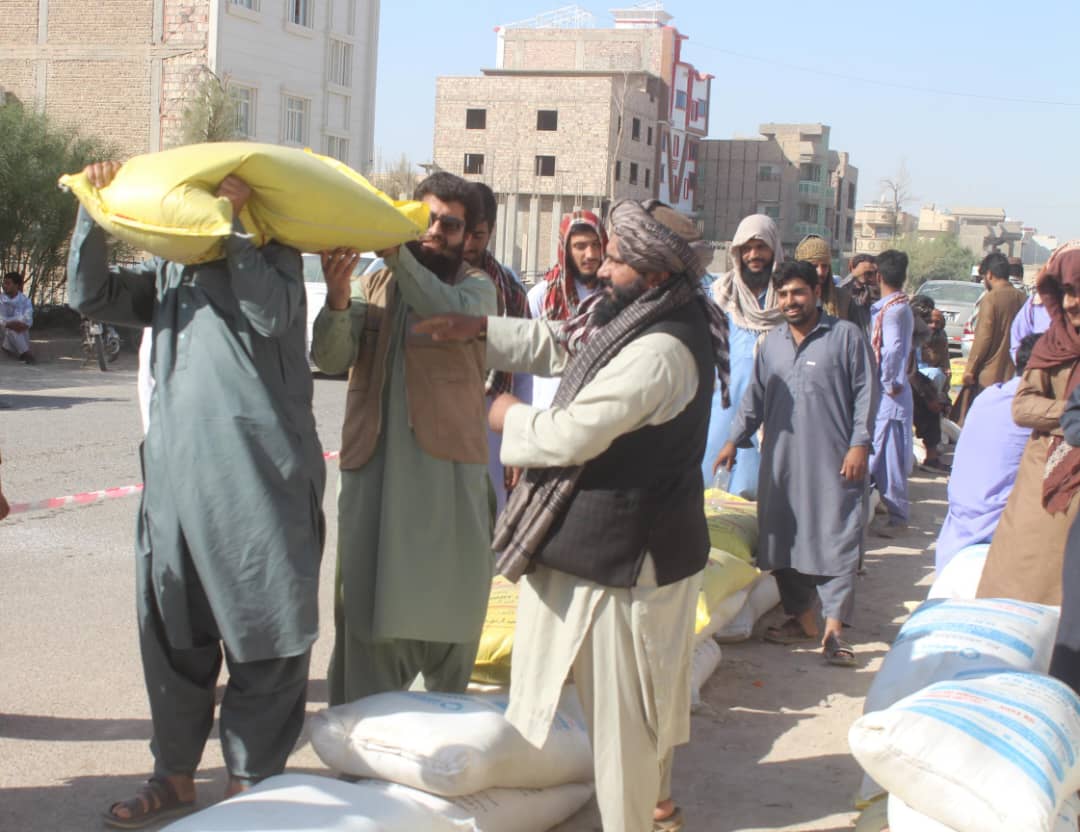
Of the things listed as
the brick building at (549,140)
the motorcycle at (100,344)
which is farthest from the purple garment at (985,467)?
the brick building at (549,140)

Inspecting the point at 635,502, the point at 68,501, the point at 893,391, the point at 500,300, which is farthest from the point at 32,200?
the point at 635,502

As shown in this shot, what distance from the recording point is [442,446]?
3.78m

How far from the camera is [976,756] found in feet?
10.1

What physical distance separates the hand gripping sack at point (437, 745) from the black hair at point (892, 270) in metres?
5.73

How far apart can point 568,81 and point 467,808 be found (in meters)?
62.0

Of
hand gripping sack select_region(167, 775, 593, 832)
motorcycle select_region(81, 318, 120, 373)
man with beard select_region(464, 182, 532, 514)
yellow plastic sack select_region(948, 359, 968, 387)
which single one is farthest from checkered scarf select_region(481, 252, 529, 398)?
motorcycle select_region(81, 318, 120, 373)

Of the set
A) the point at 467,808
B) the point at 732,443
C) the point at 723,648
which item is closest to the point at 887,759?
the point at 467,808

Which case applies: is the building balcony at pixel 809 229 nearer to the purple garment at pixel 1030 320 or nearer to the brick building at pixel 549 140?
the brick building at pixel 549 140

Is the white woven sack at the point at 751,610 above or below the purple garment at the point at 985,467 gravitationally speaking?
below

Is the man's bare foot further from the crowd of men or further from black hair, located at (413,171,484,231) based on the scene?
black hair, located at (413,171,484,231)

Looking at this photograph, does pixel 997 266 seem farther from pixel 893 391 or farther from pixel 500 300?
pixel 500 300

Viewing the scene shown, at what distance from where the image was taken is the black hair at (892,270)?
28.1ft

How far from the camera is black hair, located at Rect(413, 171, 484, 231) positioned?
153 inches

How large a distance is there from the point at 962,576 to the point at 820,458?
36.7 inches
